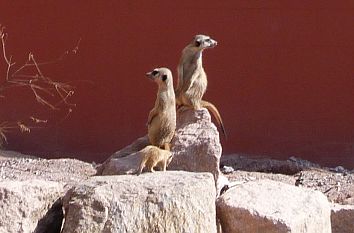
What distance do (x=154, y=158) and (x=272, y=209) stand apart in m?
0.85

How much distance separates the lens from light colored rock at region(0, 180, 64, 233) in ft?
17.7

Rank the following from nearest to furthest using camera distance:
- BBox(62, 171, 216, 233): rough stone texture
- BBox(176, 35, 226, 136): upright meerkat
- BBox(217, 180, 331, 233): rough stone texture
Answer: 1. BBox(62, 171, 216, 233): rough stone texture
2. BBox(217, 180, 331, 233): rough stone texture
3. BBox(176, 35, 226, 136): upright meerkat

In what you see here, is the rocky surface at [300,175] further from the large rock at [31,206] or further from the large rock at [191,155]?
the large rock at [31,206]

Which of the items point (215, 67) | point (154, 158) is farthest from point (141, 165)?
point (215, 67)

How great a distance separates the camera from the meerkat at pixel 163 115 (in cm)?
697

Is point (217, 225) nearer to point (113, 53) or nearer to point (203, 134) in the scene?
point (203, 134)

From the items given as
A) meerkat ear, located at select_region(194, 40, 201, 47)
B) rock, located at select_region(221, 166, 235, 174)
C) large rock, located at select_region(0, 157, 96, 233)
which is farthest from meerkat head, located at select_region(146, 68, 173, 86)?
rock, located at select_region(221, 166, 235, 174)

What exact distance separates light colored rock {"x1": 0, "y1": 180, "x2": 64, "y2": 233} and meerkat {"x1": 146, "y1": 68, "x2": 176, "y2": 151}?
1.52m

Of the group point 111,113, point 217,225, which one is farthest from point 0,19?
point 217,225

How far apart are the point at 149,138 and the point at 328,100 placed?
10.4 ft

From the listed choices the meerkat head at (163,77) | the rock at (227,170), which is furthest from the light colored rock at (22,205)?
the rock at (227,170)

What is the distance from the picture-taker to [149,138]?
23.5 feet

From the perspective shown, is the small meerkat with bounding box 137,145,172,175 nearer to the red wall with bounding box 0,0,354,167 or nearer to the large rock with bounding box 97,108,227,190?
the large rock with bounding box 97,108,227,190

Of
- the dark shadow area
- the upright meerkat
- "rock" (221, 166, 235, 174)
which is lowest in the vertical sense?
the dark shadow area
